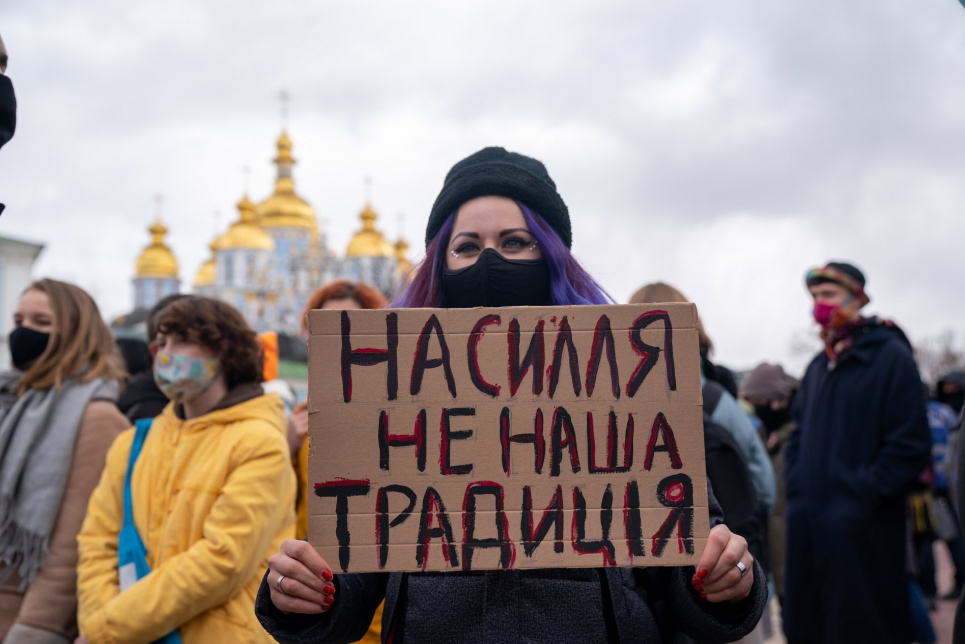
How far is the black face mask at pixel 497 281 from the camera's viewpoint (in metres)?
2.26

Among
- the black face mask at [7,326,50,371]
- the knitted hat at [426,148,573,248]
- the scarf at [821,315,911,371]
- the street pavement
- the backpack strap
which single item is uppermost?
the scarf at [821,315,911,371]

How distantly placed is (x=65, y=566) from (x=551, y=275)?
8.70ft

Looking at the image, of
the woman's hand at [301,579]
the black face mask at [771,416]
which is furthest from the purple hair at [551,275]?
the black face mask at [771,416]

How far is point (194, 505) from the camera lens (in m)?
3.23

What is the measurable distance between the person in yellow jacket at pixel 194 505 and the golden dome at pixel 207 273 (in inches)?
2392

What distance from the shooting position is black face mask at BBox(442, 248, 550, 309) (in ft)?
7.43

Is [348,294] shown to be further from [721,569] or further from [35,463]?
[721,569]

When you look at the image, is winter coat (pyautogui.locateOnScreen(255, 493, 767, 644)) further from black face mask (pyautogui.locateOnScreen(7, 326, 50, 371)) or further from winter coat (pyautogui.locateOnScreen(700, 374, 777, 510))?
black face mask (pyautogui.locateOnScreen(7, 326, 50, 371))

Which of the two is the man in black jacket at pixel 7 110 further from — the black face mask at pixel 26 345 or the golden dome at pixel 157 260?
the golden dome at pixel 157 260

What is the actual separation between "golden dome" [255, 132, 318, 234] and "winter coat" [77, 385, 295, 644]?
204ft

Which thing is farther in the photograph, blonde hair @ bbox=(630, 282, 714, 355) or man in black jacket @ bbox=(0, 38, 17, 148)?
blonde hair @ bbox=(630, 282, 714, 355)

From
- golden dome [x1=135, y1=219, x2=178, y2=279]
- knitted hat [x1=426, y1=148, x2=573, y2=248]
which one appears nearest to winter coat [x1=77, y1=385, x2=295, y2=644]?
knitted hat [x1=426, y1=148, x2=573, y2=248]

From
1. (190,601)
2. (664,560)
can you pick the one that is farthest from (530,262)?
(190,601)

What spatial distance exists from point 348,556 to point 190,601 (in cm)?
141
